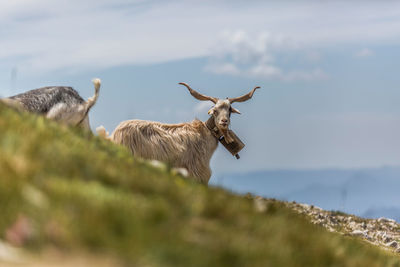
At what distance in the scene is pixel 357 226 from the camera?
78.3 feet

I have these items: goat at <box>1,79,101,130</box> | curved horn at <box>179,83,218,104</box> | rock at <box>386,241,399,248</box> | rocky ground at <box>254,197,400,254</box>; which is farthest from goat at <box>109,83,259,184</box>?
rock at <box>386,241,399,248</box>

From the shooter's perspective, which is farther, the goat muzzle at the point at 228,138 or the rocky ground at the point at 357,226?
the rocky ground at the point at 357,226

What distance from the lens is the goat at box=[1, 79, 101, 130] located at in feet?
43.9

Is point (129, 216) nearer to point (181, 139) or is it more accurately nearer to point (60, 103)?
point (60, 103)

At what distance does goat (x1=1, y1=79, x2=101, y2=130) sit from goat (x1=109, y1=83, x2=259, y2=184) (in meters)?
3.50

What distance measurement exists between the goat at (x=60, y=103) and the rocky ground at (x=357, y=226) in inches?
360

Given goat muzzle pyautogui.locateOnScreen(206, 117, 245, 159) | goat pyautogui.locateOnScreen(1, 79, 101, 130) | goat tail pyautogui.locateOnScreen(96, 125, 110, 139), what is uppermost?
goat muzzle pyautogui.locateOnScreen(206, 117, 245, 159)

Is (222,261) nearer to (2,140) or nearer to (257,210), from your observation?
(257,210)

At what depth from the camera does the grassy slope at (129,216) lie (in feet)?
20.1

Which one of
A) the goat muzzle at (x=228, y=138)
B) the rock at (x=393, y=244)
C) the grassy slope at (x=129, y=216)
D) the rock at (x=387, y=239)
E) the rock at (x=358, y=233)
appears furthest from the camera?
the rock at (x=387, y=239)

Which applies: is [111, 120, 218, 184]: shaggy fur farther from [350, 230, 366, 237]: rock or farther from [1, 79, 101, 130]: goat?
[350, 230, 366, 237]: rock

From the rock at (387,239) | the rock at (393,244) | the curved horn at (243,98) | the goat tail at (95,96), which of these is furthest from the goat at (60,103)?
the rock at (387,239)

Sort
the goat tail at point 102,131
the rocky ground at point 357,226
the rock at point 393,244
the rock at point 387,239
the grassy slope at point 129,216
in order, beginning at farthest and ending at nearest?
the rock at point 387,239
the rocky ground at point 357,226
the rock at point 393,244
the goat tail at point 102,131
the grassy slope at point 129,216

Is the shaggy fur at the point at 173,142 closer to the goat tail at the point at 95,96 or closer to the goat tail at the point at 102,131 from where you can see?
the goat tail at the point at 102,131
